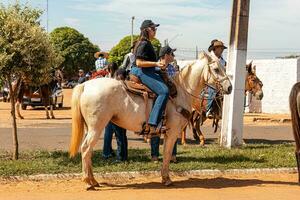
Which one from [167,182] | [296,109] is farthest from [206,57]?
[167,182]

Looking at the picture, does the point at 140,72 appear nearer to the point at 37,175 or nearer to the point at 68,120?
the point at 37,175

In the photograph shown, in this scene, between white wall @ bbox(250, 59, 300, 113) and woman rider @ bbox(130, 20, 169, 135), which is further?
white wall @ bbox(250, 59, 300, 113)

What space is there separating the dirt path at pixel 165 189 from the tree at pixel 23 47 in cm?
239

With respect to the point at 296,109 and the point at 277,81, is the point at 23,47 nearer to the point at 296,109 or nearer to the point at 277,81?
the point at 296,109

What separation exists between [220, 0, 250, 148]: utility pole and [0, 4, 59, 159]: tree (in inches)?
188

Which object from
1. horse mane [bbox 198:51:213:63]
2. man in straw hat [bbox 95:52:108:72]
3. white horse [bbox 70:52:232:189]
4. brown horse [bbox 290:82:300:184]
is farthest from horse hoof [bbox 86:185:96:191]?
man in straw hat [bbox 95:52:108:72]

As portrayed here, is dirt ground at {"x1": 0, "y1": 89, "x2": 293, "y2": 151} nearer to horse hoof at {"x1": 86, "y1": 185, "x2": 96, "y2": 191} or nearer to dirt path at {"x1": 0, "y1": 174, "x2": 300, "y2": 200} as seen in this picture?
dirt path at {"x1": 0, "y1": 174, "x2": 300, "y2": 200}

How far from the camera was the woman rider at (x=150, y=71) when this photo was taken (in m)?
9.24

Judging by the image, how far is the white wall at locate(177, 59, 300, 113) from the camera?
26.2 metres

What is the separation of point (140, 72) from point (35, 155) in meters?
3.82

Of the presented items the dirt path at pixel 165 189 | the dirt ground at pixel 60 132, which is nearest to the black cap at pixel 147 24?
the dirt path at pixel 165 189

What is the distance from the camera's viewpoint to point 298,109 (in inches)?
385

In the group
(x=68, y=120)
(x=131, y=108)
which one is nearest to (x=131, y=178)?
(x=131, y=108)

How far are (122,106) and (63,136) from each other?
25.7ft
